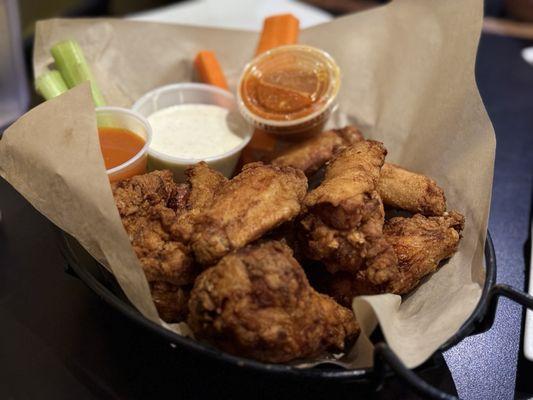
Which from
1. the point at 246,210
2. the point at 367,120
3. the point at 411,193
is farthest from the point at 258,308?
the point at 367,120

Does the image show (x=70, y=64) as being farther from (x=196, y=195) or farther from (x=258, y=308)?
(x=258, y=308)

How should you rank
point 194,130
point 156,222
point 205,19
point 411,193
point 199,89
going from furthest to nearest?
point 205,19
point 199,89
point 194,130
point 411,193
point 156,222

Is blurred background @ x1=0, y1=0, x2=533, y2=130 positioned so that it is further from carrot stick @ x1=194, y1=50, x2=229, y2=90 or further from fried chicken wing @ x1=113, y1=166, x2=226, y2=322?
fried chicken wing @ x1=113, y1=166, x2=226, y2=322

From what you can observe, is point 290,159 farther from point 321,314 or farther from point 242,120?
point 321,314

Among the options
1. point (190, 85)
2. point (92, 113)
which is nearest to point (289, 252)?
point (92, 113)

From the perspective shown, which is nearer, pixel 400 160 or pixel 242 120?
pixel 400 160

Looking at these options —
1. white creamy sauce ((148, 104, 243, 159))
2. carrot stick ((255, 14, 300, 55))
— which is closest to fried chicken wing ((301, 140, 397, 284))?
white creamy sauce ((148, 104, 243, 159))
